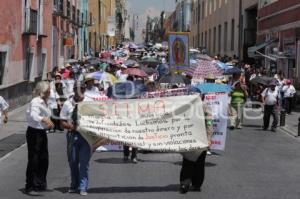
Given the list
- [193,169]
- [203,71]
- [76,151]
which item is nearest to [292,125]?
[203,71]

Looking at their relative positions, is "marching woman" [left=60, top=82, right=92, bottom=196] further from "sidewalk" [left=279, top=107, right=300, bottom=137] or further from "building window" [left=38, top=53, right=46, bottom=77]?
"building window" [left=38, top=53, right=46, bottom=77]

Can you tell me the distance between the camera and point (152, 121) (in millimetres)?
10305

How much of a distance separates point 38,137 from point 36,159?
1.14 ft

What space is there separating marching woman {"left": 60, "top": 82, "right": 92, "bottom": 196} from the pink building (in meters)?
12.9

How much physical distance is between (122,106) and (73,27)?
39.7m

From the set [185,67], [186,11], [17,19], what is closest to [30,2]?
[17,19]

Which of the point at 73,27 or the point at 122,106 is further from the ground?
the point at 73,27

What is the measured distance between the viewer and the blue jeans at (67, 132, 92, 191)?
9.77 meters

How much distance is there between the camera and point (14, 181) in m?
11.1

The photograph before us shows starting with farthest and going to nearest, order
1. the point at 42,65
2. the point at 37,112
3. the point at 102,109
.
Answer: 1. the point at 42,65
2. the point at 102,109
3. the point at 37,112

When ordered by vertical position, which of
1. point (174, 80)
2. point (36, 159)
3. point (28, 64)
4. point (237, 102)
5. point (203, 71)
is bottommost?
point (36, 159)

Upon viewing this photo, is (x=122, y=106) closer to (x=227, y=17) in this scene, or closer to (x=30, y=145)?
(x=30, y=145)

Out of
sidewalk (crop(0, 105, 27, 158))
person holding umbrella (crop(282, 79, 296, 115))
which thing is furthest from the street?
person holding umbrella (crop(282, 79, 296, 115))

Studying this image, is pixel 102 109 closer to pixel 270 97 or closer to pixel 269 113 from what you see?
pixel 269 113
